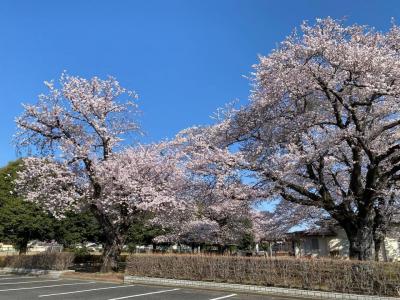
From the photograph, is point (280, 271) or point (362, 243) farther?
point (362, 243)

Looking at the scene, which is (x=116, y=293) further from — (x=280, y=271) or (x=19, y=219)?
(x=19, y=219)

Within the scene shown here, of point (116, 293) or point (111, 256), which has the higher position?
point (111, 256)

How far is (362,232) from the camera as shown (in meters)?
15.5

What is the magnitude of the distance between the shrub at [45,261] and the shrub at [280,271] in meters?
6.49

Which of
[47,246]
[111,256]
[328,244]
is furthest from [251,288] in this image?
[47,246]

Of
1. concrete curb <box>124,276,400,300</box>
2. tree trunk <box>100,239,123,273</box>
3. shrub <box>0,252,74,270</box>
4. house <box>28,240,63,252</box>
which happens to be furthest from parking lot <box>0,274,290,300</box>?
house <box>28,240,63,252</box>

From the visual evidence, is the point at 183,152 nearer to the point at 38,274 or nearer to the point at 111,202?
the point at 111,202

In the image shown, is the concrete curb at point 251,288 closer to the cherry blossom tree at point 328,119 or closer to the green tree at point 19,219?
the cherry blossom tree at point 328,119

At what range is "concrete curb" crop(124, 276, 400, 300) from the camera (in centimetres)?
1234

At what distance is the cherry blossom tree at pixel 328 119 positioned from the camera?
47.3 ft

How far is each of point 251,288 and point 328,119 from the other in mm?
7597

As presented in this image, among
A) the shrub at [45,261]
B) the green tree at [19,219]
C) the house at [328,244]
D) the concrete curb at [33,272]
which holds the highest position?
the green tree at [19,219]

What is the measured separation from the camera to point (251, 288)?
14.5 metres

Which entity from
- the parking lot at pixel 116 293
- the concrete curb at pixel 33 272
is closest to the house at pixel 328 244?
the concrete curb at pixel 33 272
